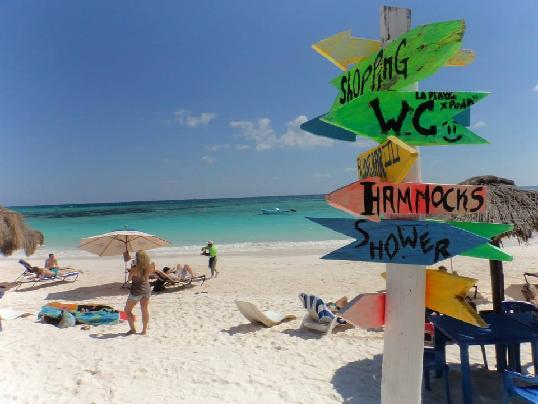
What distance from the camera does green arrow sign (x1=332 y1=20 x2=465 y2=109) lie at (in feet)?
5.27

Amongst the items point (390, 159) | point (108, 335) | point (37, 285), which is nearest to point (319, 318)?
point (108, 335)

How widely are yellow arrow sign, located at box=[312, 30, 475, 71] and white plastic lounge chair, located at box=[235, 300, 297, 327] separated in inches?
209

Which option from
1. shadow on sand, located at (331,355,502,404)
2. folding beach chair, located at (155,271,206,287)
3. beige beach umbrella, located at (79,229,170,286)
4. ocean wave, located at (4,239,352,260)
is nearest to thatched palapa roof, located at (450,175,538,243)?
shadow on sand, located at (331,355,502,404)

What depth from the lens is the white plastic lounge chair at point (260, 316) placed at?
660 centimetres

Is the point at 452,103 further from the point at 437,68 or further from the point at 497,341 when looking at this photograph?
the point at 497,341

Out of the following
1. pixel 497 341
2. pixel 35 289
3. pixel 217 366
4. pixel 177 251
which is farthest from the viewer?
pixel 177 251

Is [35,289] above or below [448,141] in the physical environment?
below

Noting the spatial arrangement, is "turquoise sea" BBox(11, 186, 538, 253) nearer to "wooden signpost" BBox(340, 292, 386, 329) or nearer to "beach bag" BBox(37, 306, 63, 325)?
"wooden signpost" BBox(340, 292, 386, 329)

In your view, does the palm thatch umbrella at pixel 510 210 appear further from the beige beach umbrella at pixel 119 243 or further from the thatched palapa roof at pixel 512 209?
the beige beach umbrella at pixel 119 243

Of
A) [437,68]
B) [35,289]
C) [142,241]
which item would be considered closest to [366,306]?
[437,68]

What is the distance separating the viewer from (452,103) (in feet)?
5.50

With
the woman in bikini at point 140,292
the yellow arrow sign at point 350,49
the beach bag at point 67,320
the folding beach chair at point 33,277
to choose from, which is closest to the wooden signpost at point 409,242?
the yellow arrow sign at point 350,49

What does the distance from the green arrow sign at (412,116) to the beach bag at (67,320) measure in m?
7.12

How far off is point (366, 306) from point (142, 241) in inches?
395
